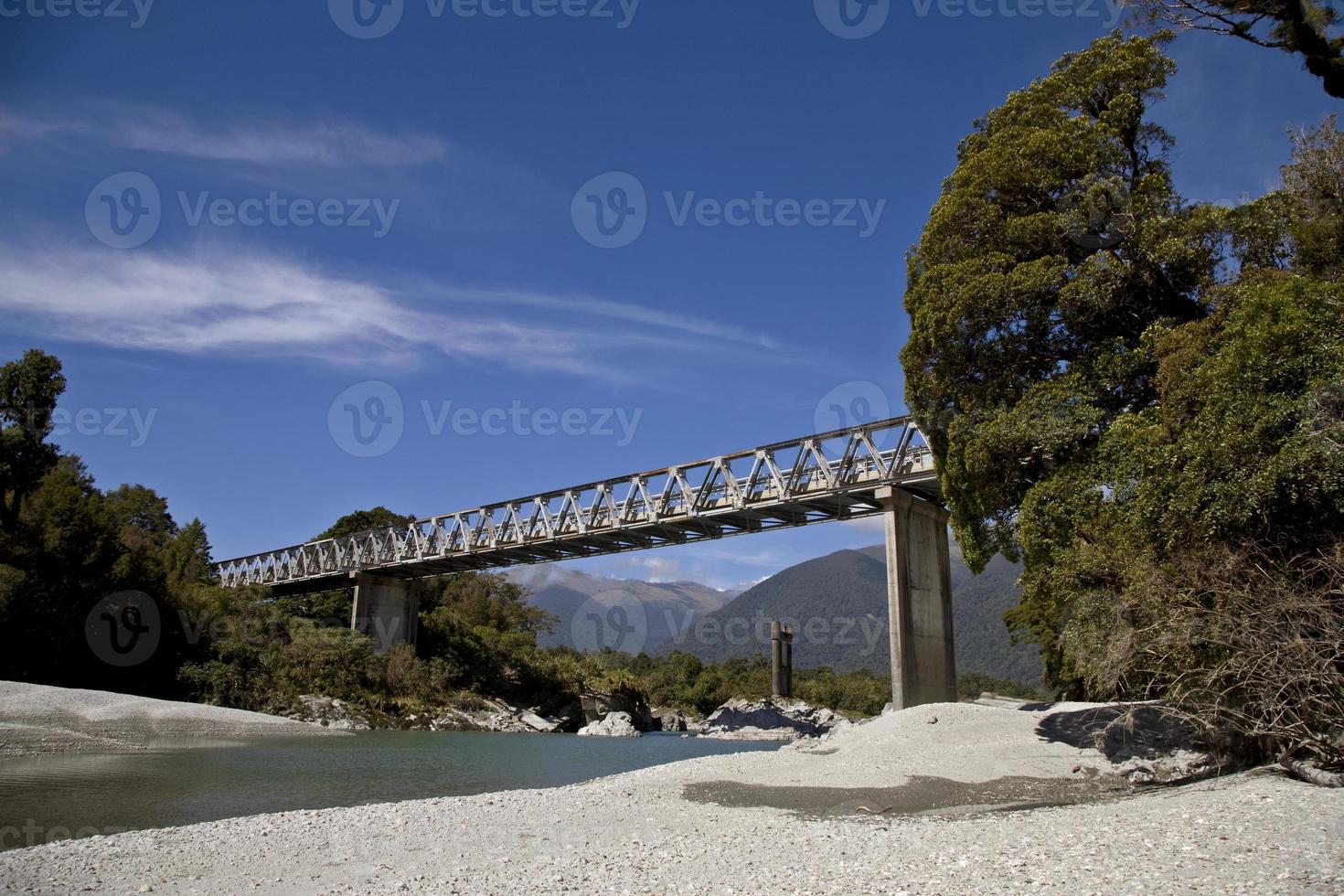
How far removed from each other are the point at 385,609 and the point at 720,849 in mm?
51094

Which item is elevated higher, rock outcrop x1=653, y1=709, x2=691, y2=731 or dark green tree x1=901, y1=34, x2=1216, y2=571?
dark green tree x1=901, y1=34, x2=1216, y2=571

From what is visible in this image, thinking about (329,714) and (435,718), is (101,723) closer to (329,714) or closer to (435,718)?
(329,714)

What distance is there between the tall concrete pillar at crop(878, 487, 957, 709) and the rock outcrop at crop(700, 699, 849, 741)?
55.7 ft

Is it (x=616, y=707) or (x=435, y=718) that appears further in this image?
(x=616, y=707)

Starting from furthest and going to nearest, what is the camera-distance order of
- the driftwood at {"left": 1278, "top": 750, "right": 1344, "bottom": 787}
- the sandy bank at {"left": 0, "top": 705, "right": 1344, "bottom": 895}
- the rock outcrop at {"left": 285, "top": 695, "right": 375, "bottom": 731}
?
1. the rock outcrop at {"left": 285, "top": 695, "right": 375, "bottom": 731}
2. the driftwood at {"left": 1278, "top": 750, "right": 1344, "bottom": 787}
3. the sandy bank at {"left": 0, "top": 705, "right": 1344, "bottom": 895}

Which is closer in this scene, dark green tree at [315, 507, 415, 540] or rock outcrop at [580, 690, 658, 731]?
rock outcrop at [580, 690, 658, 731]

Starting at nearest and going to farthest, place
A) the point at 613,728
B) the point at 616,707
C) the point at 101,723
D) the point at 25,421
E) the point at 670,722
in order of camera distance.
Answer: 1. the point at 101,723
2. the point at 25,421
3. the point at 613,728
4. the point at 616,707
5. the point at 670,722

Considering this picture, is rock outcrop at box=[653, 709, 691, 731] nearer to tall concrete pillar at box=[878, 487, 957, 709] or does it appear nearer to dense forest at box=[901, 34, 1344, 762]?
tall concrete pillar at box=[878, 487, 957, 709]

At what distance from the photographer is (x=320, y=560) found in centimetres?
6062

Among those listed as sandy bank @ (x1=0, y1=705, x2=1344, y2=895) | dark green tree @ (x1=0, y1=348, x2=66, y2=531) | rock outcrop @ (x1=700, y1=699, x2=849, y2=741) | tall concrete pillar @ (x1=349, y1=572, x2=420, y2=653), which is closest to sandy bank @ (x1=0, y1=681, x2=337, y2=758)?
dark green tree @ (x1=0, y1=348, x2=66, y2=531)

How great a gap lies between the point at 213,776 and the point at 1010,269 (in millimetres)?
20304

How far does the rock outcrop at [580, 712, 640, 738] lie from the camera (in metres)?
46.5

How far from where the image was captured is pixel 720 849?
895 centimetres

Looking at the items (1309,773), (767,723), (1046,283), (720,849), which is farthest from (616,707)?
(720,849)
